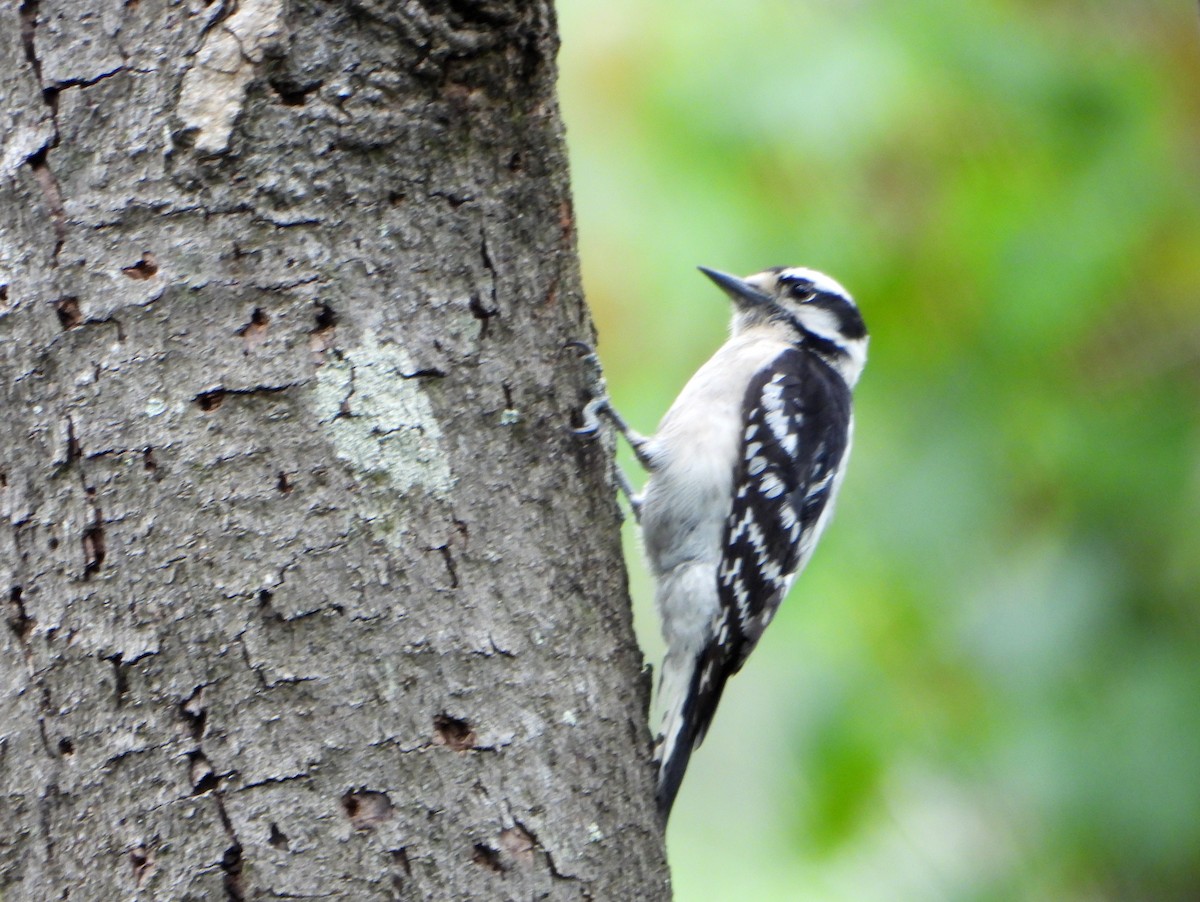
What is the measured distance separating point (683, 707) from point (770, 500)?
824mm

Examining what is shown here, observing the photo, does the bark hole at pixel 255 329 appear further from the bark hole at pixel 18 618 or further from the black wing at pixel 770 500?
the black wing at pixel 770 500

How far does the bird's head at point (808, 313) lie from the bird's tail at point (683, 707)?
1.32m

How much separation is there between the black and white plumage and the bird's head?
0.01 metres

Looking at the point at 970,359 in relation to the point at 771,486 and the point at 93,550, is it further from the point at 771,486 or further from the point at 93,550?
the point at 93,550

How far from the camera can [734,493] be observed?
4062mm

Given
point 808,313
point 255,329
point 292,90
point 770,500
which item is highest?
point 292,90

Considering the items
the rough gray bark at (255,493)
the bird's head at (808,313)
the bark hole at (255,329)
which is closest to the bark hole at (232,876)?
the rough gray bark at (255,493)

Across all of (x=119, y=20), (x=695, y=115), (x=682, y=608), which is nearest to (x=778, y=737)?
(x=682, y=608)

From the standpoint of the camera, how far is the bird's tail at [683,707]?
3.21 metres

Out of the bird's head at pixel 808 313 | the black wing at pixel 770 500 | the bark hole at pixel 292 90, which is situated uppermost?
the bark hole at pixel 292 90

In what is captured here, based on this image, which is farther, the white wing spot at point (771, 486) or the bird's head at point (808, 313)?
the bird's head at point (808, 313)

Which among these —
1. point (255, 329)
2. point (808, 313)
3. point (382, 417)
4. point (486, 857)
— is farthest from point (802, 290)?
point (486, 857)

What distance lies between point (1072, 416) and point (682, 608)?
1311 millimetres

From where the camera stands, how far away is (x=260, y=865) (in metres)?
2.08
